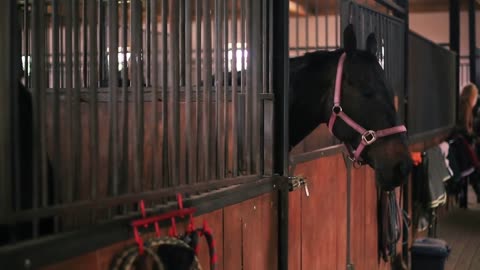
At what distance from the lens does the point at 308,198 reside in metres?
2.31

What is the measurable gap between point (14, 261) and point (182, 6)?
78 centimetres

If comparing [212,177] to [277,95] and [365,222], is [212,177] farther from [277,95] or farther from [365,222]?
[365,222]

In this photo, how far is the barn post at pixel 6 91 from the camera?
3.26ft

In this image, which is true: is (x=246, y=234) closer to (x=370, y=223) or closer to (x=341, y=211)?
(x=341, y=211)

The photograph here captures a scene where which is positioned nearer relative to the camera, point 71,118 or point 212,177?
point 71,118

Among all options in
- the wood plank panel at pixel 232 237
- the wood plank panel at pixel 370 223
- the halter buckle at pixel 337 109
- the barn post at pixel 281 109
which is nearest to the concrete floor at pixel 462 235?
the wood plank panel at pixel 370 223

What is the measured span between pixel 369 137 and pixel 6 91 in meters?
1.45

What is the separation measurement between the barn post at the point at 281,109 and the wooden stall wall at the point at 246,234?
3 cm

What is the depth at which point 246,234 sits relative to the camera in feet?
5.80

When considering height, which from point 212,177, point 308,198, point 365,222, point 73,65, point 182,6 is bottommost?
point 365,222

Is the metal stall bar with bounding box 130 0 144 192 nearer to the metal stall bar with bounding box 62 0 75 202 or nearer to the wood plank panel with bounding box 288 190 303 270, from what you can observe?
the metal stall bar with bounding box 62 0 75 202

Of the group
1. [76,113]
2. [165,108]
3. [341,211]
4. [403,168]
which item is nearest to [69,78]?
[76,113]


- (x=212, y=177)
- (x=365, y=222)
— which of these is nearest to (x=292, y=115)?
(x=212, y=177)

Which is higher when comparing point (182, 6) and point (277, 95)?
point (182, 6)
